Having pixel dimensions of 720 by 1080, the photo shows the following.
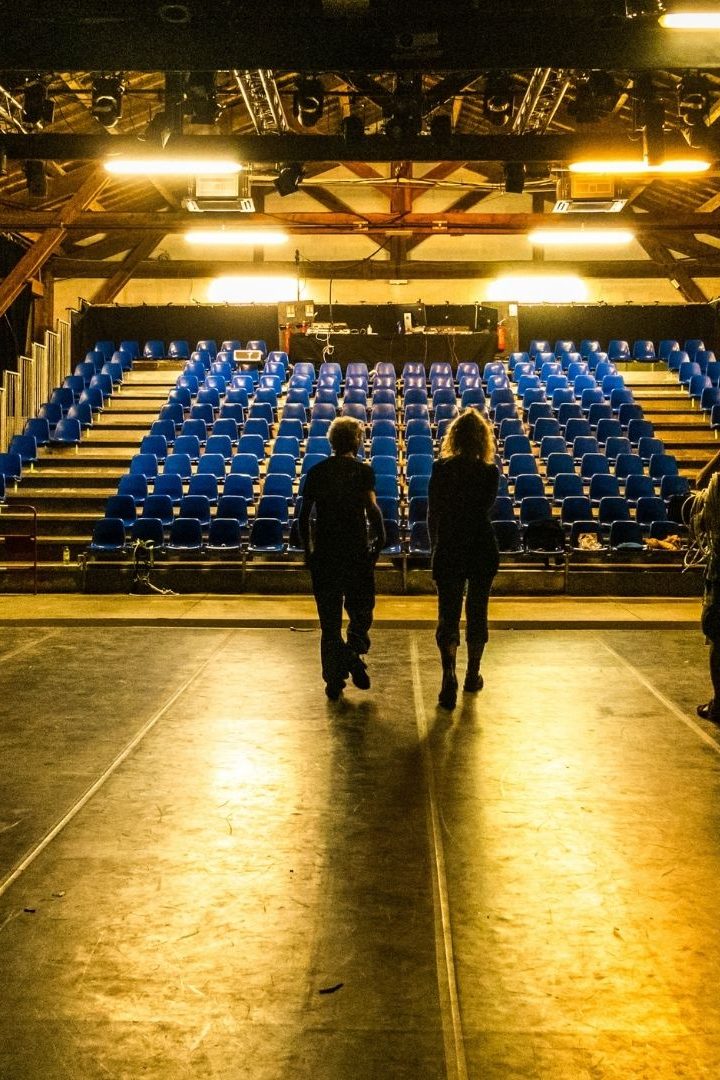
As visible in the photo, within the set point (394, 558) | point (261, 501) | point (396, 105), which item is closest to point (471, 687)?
point (394, 558)

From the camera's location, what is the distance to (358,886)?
269 cm

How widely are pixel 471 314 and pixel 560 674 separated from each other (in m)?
12.6

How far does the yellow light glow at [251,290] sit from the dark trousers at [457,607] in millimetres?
15192

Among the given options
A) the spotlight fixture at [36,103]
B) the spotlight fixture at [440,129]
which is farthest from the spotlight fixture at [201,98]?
the spotlight fixture at [440,129]

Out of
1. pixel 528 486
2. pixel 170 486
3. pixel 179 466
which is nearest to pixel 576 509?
pixel 528 486

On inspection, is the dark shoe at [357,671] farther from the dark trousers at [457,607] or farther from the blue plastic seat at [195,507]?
the blue plastic seat at [195,507]

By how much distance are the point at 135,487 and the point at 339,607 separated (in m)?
7.68

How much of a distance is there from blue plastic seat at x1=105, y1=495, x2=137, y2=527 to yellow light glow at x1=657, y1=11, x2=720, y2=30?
7.64 meters

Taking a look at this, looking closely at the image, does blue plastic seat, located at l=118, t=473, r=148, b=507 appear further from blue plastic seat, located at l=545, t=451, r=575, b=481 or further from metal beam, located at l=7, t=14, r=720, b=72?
metal beam, located at l=7, t=14, r=720, b=72

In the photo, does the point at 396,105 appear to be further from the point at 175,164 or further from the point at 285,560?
the point at 285,560

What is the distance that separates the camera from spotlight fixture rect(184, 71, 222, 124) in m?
9.19

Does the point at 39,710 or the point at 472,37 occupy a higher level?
the point at 472,37

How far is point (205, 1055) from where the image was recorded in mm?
1880

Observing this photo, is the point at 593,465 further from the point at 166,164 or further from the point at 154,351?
the point at 154,351
